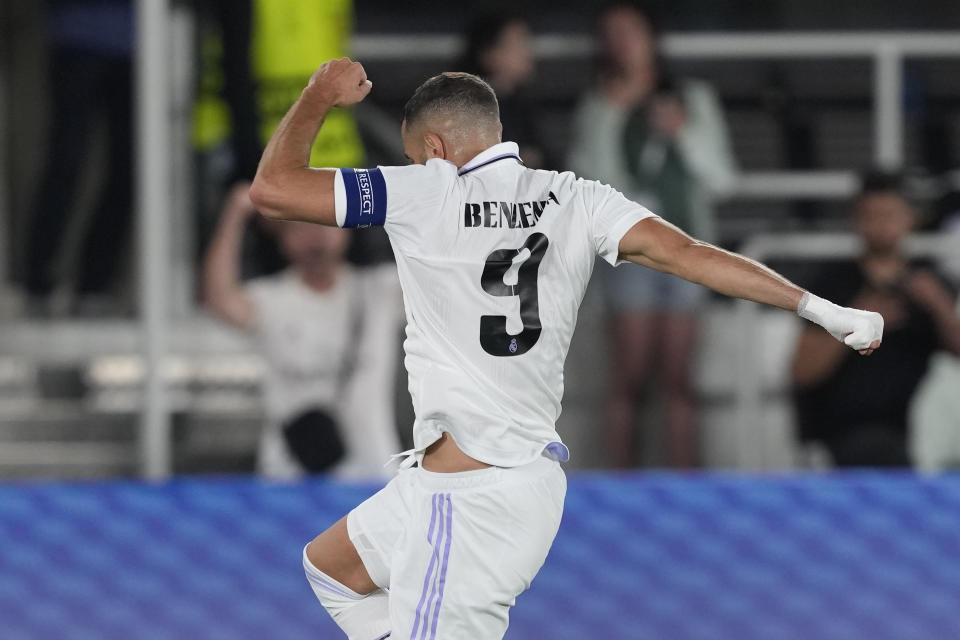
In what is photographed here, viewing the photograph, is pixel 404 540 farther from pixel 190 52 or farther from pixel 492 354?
pixel 190 52

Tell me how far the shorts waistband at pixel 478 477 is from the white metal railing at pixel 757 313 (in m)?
2.03

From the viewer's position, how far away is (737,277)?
3.29 metres

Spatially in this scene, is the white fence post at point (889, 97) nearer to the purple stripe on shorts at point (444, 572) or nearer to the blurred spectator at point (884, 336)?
the blurred spectator at point (884, 336)

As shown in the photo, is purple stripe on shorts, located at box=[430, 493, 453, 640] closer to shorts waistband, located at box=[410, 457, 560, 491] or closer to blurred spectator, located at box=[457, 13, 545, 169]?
shorts waistband, located at box=[410, 457, 560, 491]

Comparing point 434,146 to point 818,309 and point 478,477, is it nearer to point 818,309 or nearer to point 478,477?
point 478,477

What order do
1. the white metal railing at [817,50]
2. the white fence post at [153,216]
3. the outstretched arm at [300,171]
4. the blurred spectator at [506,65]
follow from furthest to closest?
1. the white metal railing at [817,50]
2. the blurred spectator at [506,65]
3. the white fence post at [153,216]
4. the outstretched arm at [300,171]

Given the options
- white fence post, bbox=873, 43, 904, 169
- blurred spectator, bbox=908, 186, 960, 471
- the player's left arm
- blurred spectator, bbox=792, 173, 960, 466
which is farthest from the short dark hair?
white fence post, bbox=873, 43, 904, 169

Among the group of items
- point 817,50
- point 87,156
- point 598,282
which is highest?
point 817,50

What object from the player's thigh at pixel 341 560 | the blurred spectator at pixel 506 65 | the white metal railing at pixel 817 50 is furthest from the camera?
the white metal railing at pixel 817 50

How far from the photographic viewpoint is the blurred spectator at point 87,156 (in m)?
6.03

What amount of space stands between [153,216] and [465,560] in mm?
2179

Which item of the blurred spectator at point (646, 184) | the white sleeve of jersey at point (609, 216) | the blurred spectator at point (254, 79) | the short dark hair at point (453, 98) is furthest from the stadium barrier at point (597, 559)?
the short dark hair at point (453, 98)

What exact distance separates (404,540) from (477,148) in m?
0.85

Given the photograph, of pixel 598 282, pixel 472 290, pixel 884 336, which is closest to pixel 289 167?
pixel 472 290
